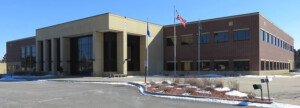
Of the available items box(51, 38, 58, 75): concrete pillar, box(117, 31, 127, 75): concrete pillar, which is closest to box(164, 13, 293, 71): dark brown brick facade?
box(117, 31, 127, 75): concrete pillar

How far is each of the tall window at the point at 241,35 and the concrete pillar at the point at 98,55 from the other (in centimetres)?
2048

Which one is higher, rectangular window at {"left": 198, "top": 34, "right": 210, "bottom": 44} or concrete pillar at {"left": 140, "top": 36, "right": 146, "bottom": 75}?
rectangular window at {"left": 198, "top": 34, "right": 210, "bottom": 44}

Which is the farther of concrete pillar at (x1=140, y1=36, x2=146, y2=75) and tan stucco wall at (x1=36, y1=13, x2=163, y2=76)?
concrete pillar at (x1=140, y1=36, x2=146, y2=75)

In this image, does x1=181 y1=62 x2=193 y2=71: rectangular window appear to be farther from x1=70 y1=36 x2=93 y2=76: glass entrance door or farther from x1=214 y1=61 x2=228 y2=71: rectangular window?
x1=70 y1=36 x2=93 y2=76: glass entrance door

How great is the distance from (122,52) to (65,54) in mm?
11804

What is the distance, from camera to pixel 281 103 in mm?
10445

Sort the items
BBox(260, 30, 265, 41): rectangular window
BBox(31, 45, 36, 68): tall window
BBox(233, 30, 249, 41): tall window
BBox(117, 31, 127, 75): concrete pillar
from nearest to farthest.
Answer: BBox(117, 31, 127, 75): concrete pillar
BBox(233, 30, 249, 41): tall window
BBox(260, 30, 265, 41): rectangular window
BBox(31, 45, 36, 68): tall window

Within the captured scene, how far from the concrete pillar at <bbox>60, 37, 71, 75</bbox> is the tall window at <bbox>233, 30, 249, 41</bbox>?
27.6 m

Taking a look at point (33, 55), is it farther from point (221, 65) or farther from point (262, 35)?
point (262, 35)

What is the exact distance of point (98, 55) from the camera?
36.1 meters

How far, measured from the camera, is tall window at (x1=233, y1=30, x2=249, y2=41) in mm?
37178

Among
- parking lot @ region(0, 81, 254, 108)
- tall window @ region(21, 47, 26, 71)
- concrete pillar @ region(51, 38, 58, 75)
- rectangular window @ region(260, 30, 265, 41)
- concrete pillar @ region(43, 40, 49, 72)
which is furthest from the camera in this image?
tall window @ region(21, 47, 26, 71)

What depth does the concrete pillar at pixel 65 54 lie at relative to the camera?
137 feet

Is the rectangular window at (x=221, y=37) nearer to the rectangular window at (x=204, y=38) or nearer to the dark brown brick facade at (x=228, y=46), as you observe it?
the dark brown brick facade at (x=228, y=46)
